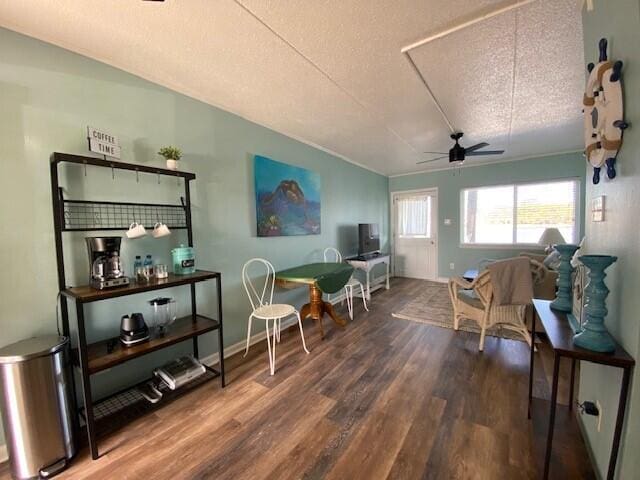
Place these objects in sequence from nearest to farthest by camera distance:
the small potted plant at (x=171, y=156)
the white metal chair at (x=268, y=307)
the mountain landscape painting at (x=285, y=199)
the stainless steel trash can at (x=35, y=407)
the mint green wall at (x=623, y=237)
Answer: the mint green wall at (x=623, y=237) → the stainless steel trash can at (x=35, y=407) → the small potted plant at (x=171, y=156) → the white metal chair at (x=268, y=307) → the mountain landscape painting at (x=285, y=199)

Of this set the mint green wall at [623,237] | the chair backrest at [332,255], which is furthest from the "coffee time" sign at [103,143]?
the chair backrest at [332,255]

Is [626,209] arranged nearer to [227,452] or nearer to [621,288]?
[621,288]

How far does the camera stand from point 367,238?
452cm

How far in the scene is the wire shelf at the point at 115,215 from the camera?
1.61 meters

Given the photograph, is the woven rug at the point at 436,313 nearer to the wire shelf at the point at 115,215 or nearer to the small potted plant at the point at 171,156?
the wire shelf at the point at 115,215

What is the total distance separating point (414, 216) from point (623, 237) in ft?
16.2

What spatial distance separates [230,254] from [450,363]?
2.30m

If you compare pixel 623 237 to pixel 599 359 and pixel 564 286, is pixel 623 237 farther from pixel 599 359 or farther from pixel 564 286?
pixel 564 286

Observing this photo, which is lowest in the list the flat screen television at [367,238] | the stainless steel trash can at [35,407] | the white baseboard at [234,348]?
the white baseboard at [234,348]

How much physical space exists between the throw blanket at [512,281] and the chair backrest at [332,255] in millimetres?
2067

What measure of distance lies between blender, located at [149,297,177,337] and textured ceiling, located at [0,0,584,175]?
67.1 inches

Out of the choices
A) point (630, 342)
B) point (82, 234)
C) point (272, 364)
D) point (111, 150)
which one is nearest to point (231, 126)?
point (111, 150)

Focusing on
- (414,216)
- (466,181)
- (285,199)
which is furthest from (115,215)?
(466,181)

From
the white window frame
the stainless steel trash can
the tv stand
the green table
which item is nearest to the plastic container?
the stainless steel trash can
